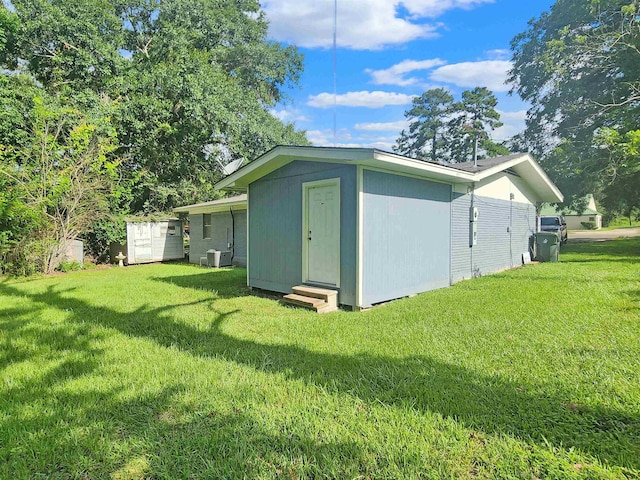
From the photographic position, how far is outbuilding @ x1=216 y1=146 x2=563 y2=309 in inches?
232

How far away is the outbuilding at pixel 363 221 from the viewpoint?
5.90m

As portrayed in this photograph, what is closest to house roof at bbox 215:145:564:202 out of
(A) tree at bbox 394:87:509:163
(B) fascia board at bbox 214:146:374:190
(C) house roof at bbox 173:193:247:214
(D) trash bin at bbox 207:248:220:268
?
(B) fascia board at bbox 214:146:374:190

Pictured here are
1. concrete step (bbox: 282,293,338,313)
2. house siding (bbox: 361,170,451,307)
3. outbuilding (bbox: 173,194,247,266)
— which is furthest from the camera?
outbuilding (bbox: 173,194,247,266)

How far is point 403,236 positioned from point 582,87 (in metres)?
16.2

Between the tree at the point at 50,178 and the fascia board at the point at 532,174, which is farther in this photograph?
the tree at the point at 50,178

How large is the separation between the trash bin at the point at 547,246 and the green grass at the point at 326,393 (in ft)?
21.4

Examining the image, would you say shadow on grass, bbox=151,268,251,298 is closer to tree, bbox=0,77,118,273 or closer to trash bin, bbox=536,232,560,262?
tree, bbox=0,77,118,273

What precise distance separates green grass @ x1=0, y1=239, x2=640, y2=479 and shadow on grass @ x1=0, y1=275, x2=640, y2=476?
0.02 m

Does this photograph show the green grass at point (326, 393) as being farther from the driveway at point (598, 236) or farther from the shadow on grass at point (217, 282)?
the driveway at point (598, 236)

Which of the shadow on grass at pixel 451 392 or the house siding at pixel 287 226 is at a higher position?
the house siding at pixel 287 226

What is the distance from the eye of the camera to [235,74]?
19891 mm

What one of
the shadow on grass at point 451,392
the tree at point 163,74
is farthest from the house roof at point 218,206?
the shadow on grass at point 451,392

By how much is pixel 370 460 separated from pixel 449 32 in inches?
475

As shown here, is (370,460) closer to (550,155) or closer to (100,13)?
(100,13)
